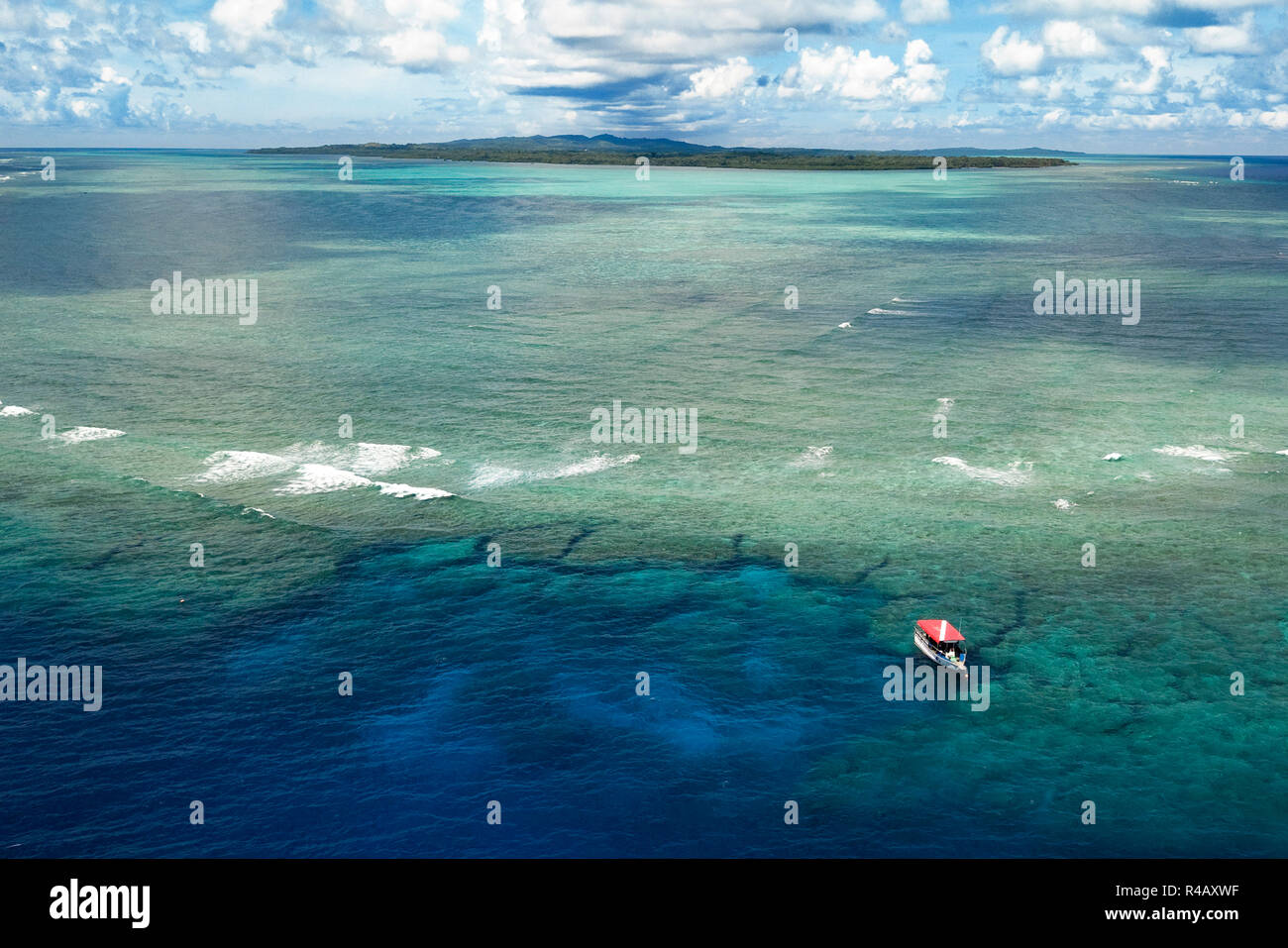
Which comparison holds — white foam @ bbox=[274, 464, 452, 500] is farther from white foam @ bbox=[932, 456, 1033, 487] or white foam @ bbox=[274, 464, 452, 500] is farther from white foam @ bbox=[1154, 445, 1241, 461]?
white foam @ bbox=[1154, 445, 1241, 461]

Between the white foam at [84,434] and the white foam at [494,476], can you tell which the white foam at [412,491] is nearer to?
the white foam at [494,476]

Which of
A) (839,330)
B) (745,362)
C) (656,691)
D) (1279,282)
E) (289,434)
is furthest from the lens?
(1279,282)

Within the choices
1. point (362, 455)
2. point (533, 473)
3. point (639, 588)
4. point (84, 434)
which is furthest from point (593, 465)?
point (84, 434)

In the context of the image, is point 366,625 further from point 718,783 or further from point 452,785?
point 718,783

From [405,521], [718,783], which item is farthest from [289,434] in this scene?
[718,783]

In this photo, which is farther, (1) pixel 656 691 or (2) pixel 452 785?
(1) pixel 656 691

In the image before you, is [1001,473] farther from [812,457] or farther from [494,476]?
[494,476]
